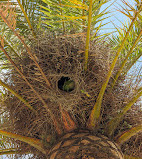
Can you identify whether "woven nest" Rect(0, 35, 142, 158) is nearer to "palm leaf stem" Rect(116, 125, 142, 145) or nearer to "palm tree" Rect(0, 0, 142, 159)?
"palm tree" Rect(0, 0, 142, 159)

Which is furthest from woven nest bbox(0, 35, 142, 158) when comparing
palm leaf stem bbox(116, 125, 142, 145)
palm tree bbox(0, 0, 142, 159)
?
palm leaf stem bbox(116, 125, 142, 145)

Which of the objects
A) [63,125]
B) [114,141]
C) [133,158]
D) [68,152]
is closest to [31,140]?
Answer: [63,125]

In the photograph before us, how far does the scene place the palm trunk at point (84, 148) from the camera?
148cm

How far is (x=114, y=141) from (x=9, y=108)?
963 mm

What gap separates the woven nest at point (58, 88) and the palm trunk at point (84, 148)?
17 centimetres

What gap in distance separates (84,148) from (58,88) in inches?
22.7

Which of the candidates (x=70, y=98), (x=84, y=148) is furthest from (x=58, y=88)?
(x=84, y=148)

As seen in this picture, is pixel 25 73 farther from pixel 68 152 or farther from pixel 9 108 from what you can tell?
pixel 68 152

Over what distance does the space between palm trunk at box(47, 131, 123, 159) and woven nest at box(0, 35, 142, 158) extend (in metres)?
0.17

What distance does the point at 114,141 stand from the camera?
176cm

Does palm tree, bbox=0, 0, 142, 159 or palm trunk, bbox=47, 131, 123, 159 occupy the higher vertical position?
palm tree, bbox=0, 0, 142, 159

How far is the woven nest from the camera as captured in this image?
67.2 inches

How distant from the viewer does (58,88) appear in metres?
Result: 1.87

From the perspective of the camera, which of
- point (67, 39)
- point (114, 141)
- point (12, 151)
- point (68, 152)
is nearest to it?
point (68, 152)
